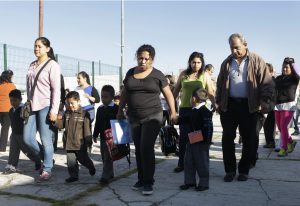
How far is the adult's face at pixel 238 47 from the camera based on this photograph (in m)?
5.01

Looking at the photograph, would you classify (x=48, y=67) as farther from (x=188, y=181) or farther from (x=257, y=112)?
(x=257, y=112)

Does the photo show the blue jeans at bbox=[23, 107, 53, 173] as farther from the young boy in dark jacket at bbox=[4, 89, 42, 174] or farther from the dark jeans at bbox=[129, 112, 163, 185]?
the dark jeans at bbox=[129, 112, 163, 185]

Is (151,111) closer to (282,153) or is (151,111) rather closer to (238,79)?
(238,79)

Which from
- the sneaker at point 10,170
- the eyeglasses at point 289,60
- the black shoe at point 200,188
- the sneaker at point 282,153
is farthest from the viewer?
the sneaker at point 282,153

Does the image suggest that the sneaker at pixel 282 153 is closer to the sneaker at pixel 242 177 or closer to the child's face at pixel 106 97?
the sneaker at pixel 242 177

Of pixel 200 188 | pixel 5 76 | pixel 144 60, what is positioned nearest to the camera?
pixel 144 60

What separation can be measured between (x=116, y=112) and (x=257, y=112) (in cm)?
181

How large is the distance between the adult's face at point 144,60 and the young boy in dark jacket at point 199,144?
665 mm

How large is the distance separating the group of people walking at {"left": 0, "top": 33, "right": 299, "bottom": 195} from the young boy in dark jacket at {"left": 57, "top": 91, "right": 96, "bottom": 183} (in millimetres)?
13

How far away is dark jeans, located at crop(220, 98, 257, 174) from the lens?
513 centimetres

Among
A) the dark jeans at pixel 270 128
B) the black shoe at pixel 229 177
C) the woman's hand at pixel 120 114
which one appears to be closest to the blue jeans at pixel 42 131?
the woman's hand at pixel 120 114

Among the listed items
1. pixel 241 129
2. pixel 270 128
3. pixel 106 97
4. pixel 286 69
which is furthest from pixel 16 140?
pixel 270 128

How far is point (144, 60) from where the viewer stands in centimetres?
447

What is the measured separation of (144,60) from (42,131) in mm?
1721
